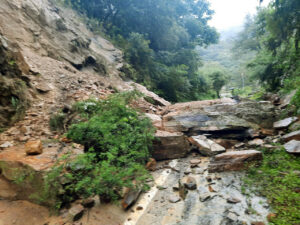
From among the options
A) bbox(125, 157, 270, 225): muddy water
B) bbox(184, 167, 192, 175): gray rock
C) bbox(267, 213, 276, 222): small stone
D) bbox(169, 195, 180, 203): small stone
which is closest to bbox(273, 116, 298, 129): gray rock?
bbox(125, 157, 270, 225): muddy water

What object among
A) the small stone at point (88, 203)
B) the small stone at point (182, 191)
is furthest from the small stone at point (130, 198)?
the small stone at point (182, 191)

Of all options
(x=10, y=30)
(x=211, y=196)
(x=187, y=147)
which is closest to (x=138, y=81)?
(x=10, y=30)

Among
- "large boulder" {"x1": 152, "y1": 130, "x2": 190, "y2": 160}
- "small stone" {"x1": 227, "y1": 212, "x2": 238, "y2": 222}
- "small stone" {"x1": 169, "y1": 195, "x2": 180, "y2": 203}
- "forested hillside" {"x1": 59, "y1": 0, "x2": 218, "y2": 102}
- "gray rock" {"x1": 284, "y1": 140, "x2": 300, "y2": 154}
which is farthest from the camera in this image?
"forested hillside" {"x1": 59, "y1": 0, "x2": 218, "y2": 102}

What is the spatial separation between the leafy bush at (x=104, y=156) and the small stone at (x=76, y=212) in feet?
0.45

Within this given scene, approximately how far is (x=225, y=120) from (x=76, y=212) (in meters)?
4.33

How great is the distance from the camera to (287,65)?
7172 millimetres

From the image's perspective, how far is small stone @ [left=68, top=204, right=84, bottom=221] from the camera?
7.32 feet

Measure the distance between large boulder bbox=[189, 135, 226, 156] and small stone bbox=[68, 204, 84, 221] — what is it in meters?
2.85

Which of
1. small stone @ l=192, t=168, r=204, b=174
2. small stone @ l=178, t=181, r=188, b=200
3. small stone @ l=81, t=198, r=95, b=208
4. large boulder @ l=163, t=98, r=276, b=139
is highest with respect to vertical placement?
large boulder @ l=163, t=98, r=276, b=139

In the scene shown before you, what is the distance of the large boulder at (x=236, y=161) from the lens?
124 inches

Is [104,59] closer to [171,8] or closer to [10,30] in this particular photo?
[10,30]

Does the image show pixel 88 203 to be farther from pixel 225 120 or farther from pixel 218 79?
pixel 218 79

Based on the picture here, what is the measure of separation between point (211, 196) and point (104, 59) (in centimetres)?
858

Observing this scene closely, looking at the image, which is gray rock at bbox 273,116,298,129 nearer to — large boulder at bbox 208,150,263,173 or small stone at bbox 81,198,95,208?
large boulder at bbox 208,150,263,173
